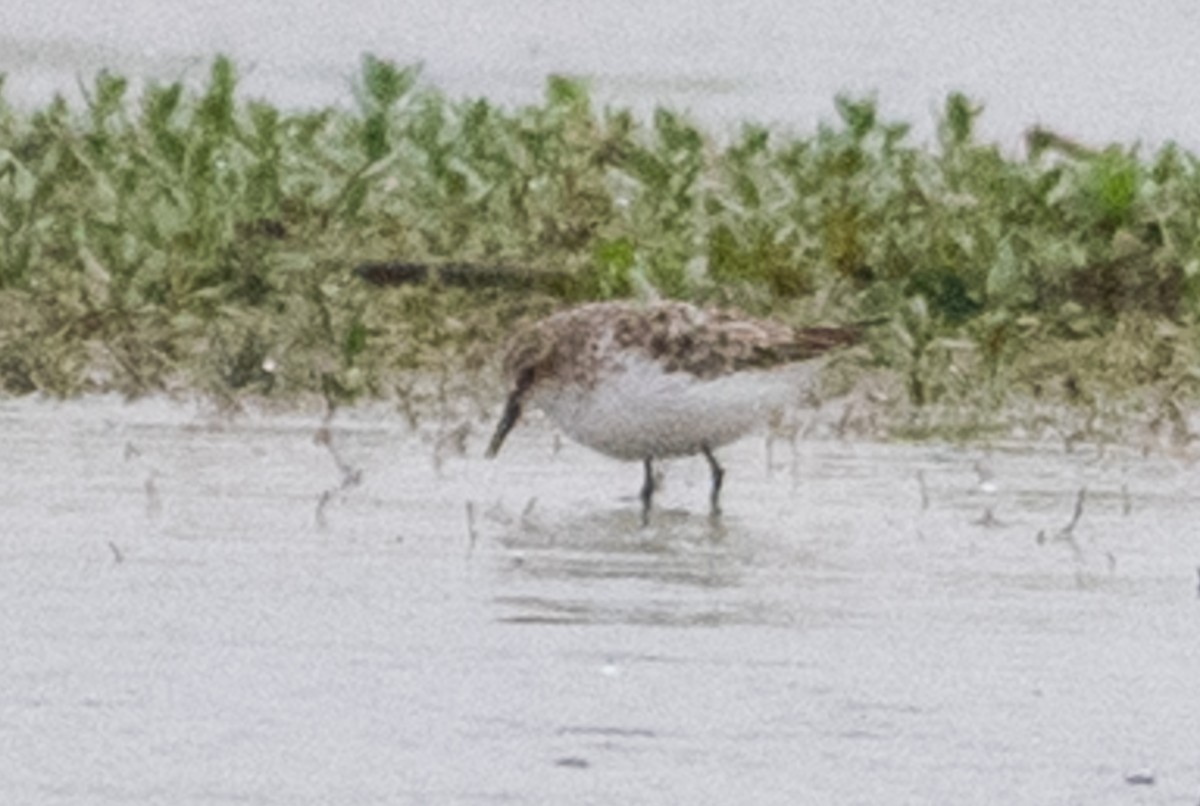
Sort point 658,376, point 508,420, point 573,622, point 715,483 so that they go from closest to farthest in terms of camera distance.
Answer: point 573,622
point 715,483
point 658,376
point 508,420

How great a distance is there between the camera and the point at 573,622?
9883 millimetres

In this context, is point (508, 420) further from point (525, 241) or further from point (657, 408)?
point (525, 241)

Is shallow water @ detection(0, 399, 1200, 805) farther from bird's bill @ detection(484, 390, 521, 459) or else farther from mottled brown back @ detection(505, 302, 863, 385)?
mottled brown back @ detection(505, 302, 863, 385)

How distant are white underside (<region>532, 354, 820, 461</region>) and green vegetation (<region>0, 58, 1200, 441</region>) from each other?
1314 millimetres

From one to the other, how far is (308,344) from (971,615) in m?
5.00

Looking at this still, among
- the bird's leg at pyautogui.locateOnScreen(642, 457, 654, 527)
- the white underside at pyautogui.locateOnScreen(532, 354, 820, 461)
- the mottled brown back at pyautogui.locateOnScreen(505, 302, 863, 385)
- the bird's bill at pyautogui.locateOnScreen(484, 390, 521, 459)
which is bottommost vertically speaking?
the bird's leg at pyautogui.locateOnScreen(642, 457, 654, 527)

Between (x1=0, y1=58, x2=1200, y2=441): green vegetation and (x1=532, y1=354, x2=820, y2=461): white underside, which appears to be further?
(x1=0, y1=58, x2=1200, y2=441): green vegetation

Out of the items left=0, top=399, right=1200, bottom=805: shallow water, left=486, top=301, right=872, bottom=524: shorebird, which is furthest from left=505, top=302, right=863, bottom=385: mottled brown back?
left=0, top=399, right=1200, bottom=805: shallow water

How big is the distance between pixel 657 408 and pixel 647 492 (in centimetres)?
42

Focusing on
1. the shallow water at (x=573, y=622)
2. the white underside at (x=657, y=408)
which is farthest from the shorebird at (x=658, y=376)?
the shallow water at (x=573, y=622)

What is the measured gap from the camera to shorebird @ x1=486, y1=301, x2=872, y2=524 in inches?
498

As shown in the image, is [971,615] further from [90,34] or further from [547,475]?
[90,34]

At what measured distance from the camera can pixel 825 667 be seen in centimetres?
932

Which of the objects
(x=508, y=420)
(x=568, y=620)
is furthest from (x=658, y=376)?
(x=568, y=620)
